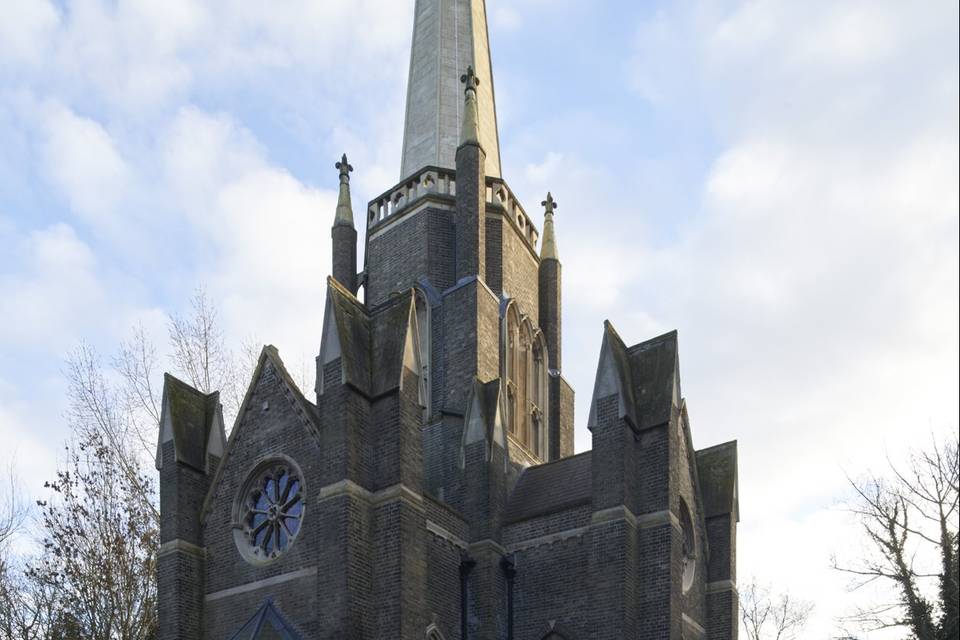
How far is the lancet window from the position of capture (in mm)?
25578

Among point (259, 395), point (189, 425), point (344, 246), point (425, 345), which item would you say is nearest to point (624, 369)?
point (425, 345)

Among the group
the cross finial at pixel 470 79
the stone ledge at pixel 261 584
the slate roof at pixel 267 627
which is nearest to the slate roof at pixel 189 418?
the stone ledge at pixel 261 584

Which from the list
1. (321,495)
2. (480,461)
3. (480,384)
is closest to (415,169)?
(480,384)

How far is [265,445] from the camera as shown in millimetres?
20703

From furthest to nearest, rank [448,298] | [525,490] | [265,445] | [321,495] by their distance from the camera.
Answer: [448,298] → [525,490] → [265,445] → [321,495]

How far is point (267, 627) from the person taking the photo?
18.5 metres

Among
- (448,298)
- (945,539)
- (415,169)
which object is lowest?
(945,539)

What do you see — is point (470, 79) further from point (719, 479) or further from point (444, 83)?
point (719, 479)

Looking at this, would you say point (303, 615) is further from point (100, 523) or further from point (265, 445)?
point (100, 523)

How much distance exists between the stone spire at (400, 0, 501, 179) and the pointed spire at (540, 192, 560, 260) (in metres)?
1.76

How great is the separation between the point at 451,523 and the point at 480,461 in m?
1.65

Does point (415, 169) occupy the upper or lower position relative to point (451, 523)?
upper

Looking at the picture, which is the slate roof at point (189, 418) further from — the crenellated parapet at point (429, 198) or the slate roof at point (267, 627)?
the crenellated parapet at point (429, 198)

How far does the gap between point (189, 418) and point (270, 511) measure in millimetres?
3035
